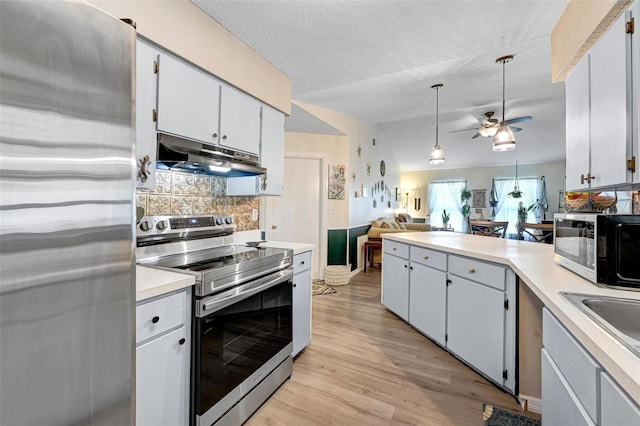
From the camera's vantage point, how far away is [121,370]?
73cm

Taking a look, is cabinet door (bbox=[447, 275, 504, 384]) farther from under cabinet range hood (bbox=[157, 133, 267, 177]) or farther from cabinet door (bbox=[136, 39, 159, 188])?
cabinet door (bbox=[136, 39, 159, 188])

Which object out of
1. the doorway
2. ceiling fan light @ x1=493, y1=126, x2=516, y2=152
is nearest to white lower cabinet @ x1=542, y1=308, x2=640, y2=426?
ceiling fan light @ x1=493, y1=126, x2=516, y2=152

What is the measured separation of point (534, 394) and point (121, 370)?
2.14 metres

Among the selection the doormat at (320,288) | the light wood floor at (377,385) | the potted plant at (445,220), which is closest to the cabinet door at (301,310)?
the light wood floor at (377,385)

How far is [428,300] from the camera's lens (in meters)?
2.52

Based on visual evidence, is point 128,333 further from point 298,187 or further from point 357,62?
point 298,187

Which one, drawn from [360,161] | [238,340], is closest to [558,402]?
Answer: [238,340]

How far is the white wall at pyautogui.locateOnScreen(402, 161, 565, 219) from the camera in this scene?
741 cm

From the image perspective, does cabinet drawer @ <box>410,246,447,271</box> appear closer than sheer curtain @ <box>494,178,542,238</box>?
Yes

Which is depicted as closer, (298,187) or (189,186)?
(189,186)

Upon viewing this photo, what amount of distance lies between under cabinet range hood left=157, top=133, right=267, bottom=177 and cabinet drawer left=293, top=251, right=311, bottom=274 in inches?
27.9

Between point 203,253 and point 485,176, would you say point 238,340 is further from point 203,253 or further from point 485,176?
point 485,176

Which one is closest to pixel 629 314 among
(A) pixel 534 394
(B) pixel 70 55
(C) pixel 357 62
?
(A) pixel 534 394

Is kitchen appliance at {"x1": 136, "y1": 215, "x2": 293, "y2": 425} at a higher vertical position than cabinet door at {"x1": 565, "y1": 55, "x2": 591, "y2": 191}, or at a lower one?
lower
